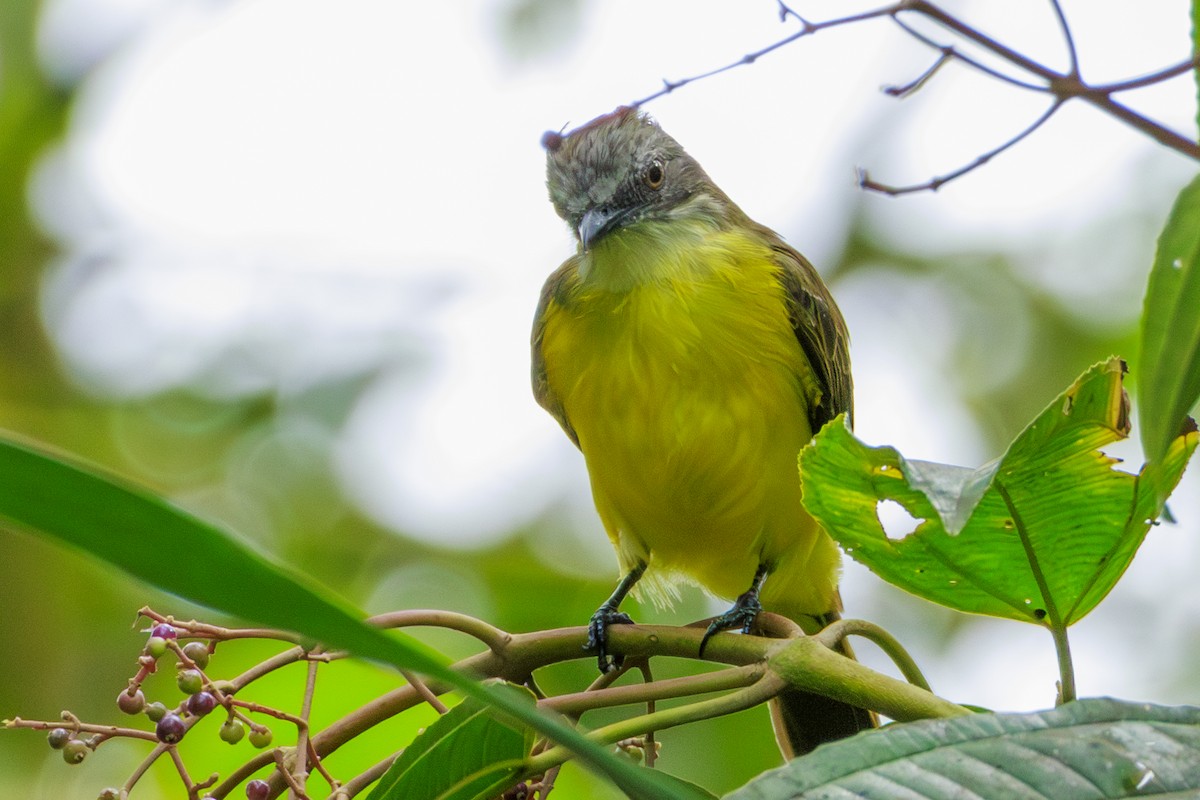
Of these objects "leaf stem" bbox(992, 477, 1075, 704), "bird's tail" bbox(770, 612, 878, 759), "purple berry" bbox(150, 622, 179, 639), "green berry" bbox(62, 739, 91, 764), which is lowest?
"bird's tail" bbox(770, 612, 878, 759)

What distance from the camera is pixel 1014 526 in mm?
1680

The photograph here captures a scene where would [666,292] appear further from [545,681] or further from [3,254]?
[3,254]

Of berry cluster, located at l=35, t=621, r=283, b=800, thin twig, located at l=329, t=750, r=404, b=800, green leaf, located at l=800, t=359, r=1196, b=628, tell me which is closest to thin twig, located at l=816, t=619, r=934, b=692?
green leaf, located at l=800, t=359, r=1196, b=628

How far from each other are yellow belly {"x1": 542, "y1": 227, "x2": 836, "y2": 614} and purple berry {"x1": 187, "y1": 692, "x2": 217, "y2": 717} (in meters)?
1.85

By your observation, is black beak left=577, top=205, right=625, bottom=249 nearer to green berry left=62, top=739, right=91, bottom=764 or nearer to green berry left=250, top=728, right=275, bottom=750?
green berry left=250, top=728, right=275, bottom=750

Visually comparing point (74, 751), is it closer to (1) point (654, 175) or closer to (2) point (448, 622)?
(2) point (448, 622)

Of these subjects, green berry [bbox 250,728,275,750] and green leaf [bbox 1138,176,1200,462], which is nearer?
green leaf [bbox 1138,176,1200,462]

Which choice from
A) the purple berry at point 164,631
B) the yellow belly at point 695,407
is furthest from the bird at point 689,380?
the purple berry at point 164,631

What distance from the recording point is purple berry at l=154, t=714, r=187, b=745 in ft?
5.55

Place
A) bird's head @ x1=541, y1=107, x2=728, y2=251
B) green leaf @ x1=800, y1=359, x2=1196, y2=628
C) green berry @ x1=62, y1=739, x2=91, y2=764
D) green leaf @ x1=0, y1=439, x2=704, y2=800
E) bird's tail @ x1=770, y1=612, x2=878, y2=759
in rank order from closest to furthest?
green leaf @ x1=0, y1=439, x2=704, y2=800 → green leaf @ x1=800, y1=359, x2=1196, y2=628 → green berry @ x1=62, y1=739, x2=91, y2=764 → bird's tail @ x1=770, y1=612, x2=878, y2=759 → bird's head @ x1=541, y1=107, x2=728, y2=251

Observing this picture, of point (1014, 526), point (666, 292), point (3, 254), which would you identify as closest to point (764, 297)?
point (666, 292)

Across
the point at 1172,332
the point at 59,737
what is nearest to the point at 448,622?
the point at 59,737

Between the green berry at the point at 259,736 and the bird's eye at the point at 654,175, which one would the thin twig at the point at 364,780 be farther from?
the bird's eye at the point at 654,175

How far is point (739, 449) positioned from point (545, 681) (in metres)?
1.49
